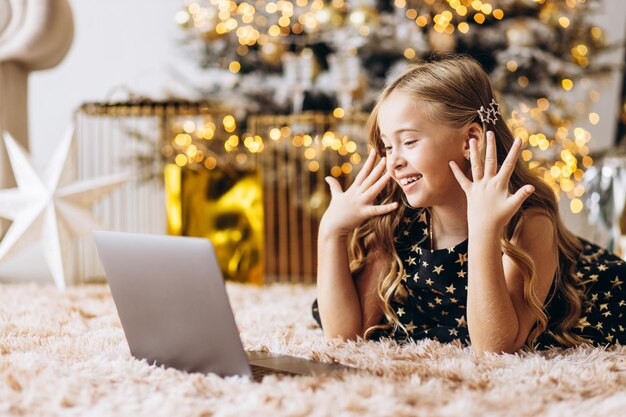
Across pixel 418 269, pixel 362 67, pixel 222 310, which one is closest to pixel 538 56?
pixel 362 67

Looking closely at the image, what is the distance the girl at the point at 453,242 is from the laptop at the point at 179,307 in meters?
0.24

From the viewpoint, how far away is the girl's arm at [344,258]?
1.16 meters

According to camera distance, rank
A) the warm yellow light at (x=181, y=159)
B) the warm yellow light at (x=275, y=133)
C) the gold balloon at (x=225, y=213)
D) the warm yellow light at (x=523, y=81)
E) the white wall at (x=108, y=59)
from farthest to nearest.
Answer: the white wall at (x=108, y=59), the warm yellow light at (x=523, y=81), the warm yellow light at (x=181, y=159), the warm yellow light at (x=275, y=133), the gold balloon at (x=225, y=213)

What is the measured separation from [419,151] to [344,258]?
22 cm

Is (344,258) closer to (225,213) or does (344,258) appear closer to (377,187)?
(377,187)

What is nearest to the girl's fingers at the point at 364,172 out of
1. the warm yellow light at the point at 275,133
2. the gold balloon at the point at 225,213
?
the gold balloon at the point at 225,213

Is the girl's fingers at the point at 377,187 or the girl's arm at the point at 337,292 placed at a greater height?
the girl's fingers at the point at 377,187

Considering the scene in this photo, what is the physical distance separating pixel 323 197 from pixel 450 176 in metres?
1.49

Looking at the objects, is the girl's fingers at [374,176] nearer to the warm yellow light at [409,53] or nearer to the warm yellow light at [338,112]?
the warm yellow light at [338,112]

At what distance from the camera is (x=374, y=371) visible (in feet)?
3.07

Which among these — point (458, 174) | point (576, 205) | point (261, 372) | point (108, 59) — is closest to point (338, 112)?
point (576, 205)

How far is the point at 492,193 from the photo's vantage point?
1020mm

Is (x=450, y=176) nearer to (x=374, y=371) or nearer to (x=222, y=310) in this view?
(x=374, y=371)

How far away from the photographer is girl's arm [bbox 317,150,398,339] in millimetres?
1157
